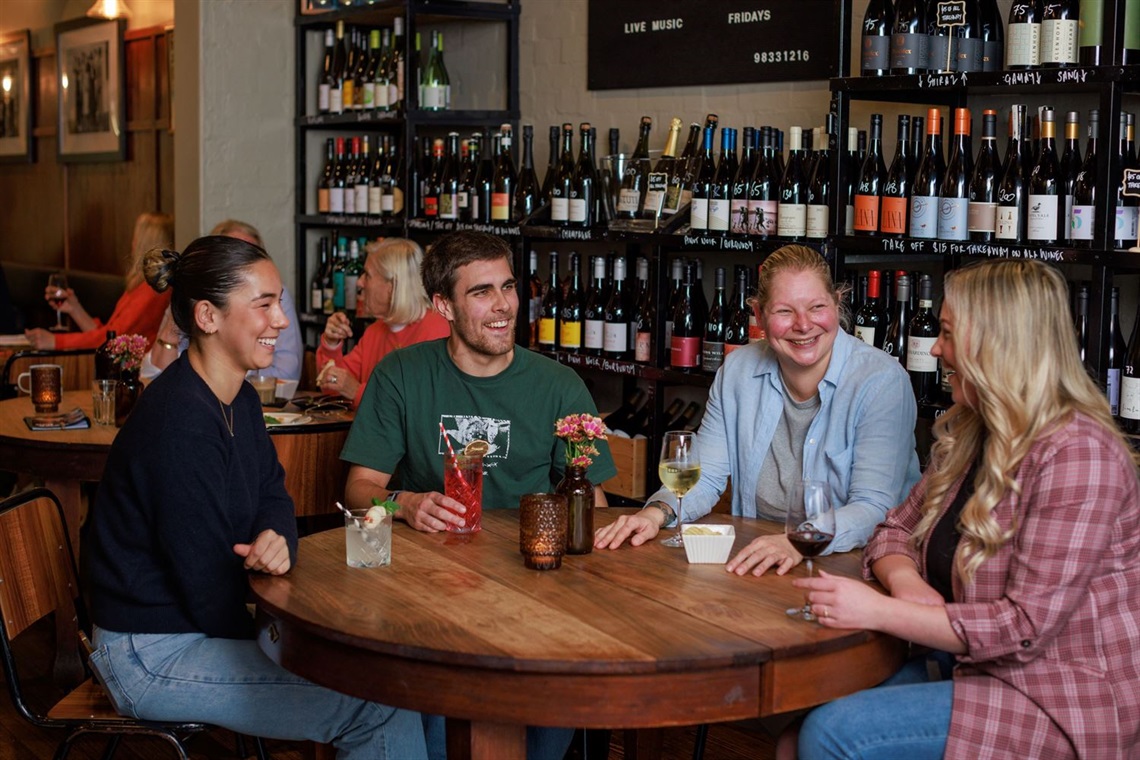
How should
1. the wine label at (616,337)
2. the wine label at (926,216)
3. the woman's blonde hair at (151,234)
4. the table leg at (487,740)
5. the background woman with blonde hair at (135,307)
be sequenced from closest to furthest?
the table leg at (487,740)
the wine label at (926,216)
the wine label at (616,337)
the background woman with blonde hair at (135,307)
the woman's blonde hair at (151,234)

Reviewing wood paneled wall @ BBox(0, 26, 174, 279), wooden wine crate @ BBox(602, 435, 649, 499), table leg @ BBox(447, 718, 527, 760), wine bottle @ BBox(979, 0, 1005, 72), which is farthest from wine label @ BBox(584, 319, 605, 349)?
wood paneled wall @ BBox(0, 26, 174, 279)

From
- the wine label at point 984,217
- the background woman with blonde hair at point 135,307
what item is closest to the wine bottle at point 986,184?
the wine label at point 984,217

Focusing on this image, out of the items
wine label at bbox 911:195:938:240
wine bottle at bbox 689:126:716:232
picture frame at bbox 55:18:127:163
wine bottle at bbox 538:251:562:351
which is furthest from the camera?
picture frame at bbox 55:18:127:163

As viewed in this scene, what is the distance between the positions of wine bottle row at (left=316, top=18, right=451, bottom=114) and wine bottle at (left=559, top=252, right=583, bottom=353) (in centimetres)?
106

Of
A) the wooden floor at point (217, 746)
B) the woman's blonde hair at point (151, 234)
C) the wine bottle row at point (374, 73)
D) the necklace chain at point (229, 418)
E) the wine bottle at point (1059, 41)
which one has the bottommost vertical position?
the wooden floor at point (217, 746)

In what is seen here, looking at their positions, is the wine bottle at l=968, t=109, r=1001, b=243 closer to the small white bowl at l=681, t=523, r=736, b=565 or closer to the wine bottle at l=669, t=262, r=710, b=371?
the wine bottle at l=669, t=262, r=710, b=371

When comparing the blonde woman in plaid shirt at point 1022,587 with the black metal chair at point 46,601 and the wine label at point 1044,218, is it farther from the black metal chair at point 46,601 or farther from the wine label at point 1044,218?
the black metal chair at point 46,601

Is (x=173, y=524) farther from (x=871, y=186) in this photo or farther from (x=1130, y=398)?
(x=871, y=186)

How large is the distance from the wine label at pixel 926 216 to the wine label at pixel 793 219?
40cm

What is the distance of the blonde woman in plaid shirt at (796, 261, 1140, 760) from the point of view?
6.51ft

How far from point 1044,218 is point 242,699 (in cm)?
199

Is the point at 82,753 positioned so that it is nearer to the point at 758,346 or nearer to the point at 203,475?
the point at 203,475

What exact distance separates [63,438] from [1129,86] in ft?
9.26

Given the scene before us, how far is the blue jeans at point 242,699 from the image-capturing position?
2.29m
